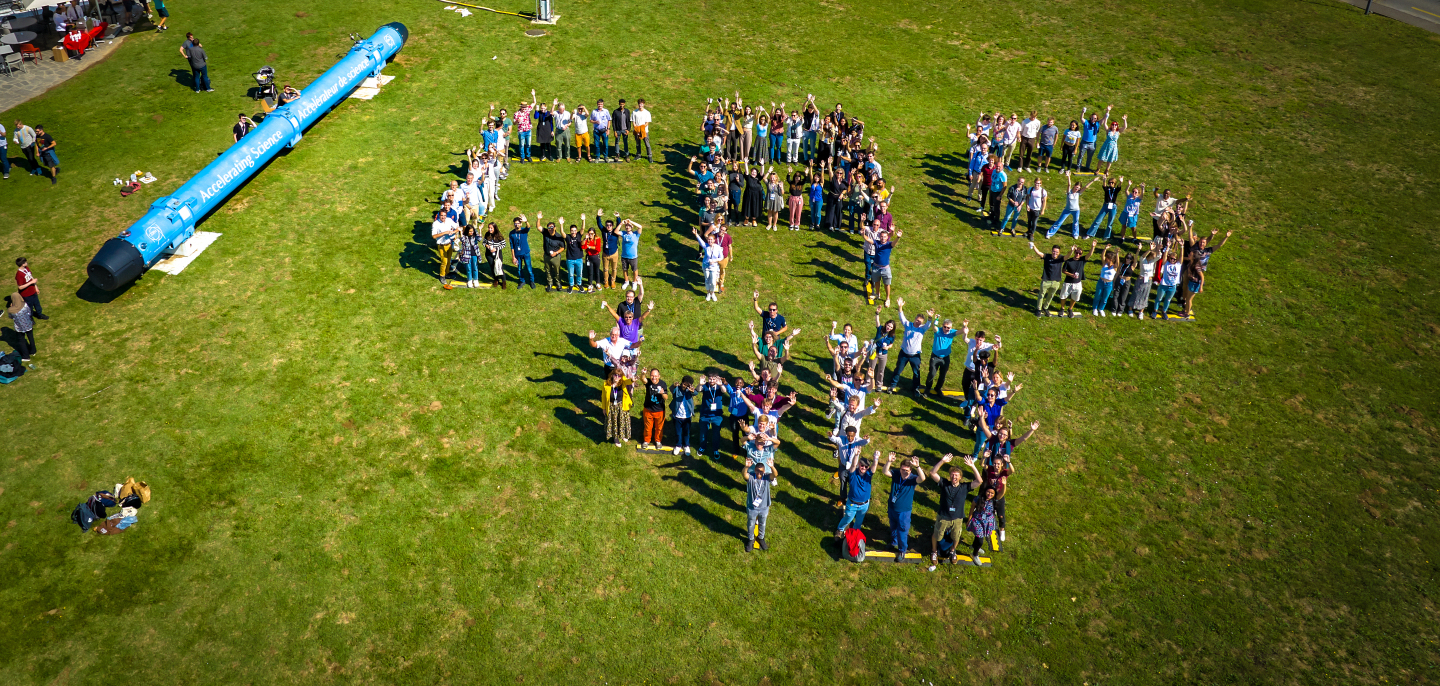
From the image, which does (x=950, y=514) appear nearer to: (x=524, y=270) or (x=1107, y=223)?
(x=524, y=270)

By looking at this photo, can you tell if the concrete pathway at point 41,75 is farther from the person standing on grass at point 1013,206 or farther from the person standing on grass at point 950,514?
the person standing on grass at point 1013,206

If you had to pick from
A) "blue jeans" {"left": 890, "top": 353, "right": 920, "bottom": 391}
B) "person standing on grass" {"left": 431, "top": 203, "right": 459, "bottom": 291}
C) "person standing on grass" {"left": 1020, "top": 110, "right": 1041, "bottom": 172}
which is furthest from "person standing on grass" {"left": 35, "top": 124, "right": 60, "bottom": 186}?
"person standing on grass" {"left": 1020, "top": 110, "right": 1041, "bottom": 172}

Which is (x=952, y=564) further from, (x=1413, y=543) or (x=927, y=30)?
(x=927, y=30)

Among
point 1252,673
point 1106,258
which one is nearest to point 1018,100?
point 1106,258

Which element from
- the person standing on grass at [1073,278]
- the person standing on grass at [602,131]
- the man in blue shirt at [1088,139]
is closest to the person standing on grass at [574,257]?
the person standing on grass at [602,131]

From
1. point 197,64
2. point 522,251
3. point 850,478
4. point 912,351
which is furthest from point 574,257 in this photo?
point 197,64
